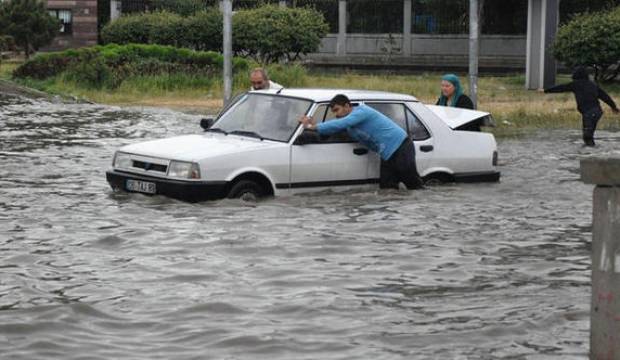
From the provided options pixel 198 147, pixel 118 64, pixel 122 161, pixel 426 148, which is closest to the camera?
pixel 198 147

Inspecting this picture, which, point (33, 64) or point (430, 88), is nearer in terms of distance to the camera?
point (430, 88)

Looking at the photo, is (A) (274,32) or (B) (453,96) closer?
(B) (453,96)

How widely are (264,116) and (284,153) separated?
0.83 meters

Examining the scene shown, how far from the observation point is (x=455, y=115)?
1573cm

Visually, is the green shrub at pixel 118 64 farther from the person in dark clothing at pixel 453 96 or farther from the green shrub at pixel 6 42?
the person in dark clothing at pixel 453 96

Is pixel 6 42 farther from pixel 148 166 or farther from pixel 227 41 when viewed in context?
pixel 148 166

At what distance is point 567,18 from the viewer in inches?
1939

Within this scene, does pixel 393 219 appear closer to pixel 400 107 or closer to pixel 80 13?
pixel 400 107

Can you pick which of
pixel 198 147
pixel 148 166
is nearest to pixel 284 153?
pixel 198 147

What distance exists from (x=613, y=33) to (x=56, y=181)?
80.4ft

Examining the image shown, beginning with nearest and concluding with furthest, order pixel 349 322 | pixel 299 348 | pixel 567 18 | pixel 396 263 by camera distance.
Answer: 1. pixel 299 348
2. pixel 349 322
3. pixel 396 263
4. pixel 567 18

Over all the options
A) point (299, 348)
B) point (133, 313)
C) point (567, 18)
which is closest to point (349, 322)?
point (299, 348)

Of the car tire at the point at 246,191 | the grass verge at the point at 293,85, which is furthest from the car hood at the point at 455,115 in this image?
the grass verge at the point at 293,85

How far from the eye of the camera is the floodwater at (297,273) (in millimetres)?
8250
